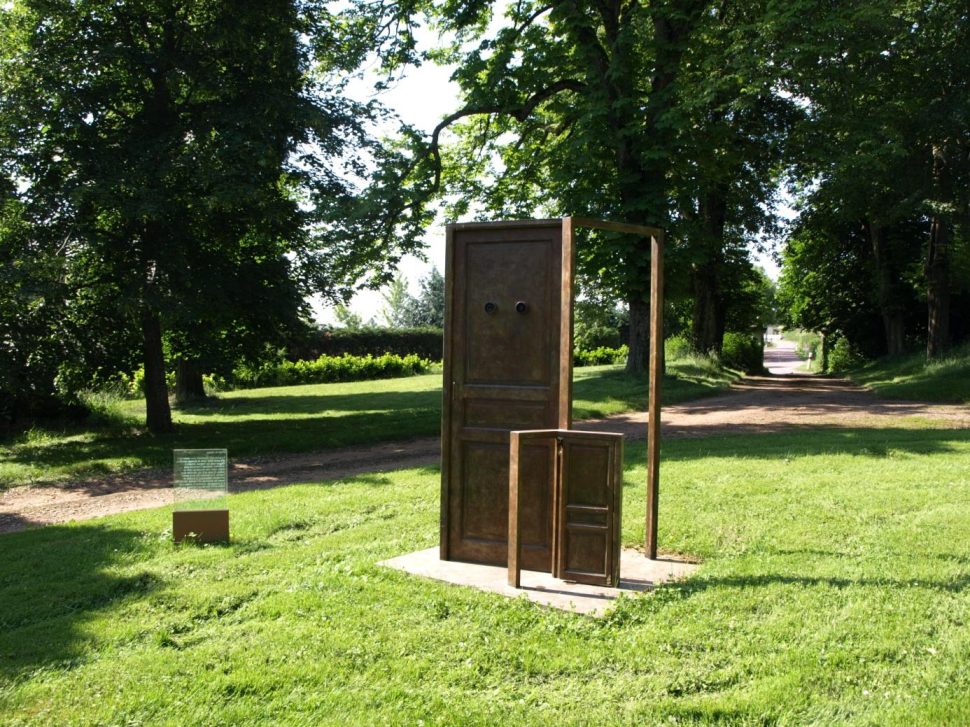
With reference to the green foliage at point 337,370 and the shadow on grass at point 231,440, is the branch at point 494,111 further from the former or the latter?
the green foliage at point 337,370

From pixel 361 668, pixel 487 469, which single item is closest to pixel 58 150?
pixel 487 469

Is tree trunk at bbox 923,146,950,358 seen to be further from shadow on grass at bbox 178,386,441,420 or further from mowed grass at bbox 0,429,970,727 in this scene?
mowed grass at bbox 0,429,970,727

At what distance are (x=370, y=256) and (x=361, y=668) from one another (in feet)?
49.7

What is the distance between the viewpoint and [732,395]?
23.9m

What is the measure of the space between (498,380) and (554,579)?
151 cm

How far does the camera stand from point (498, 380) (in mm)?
6312

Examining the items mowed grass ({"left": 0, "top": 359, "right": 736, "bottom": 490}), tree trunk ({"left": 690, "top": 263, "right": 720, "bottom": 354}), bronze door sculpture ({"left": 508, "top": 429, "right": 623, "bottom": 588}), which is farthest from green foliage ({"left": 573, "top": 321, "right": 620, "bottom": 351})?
bronze door sculpture ({"left": 508, "top": 429, "right": 623, "bottom": 588})

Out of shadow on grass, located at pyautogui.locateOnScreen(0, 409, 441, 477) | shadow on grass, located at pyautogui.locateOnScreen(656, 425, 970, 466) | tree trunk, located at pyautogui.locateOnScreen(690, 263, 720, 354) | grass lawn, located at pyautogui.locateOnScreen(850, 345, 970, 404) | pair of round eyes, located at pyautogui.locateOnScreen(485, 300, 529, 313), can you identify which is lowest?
shadow on grass, located at pyautogui.locateOnScreen(0, 409, 441, 477)

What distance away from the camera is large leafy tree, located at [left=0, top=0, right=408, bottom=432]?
13.7 metres

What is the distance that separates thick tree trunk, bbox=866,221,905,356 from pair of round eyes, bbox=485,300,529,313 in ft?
103

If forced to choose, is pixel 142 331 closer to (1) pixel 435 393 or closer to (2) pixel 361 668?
(1) pixel 435 393

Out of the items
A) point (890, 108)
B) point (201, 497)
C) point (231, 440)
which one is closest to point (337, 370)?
point (231, 440)

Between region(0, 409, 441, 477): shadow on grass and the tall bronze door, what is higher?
the tall bronze door

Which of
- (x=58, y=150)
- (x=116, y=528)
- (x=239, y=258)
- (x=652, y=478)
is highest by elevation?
(x=58, y=150)
